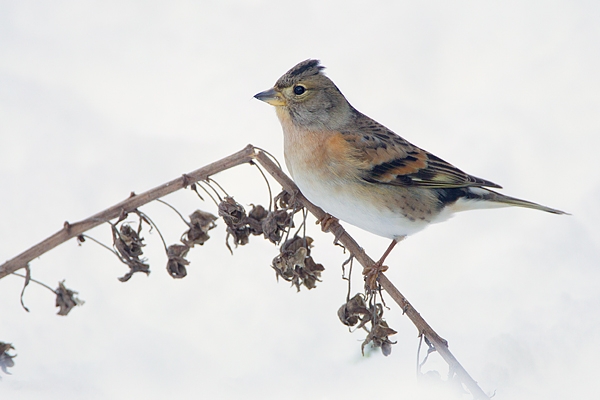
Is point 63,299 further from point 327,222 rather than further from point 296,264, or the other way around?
point 327,222

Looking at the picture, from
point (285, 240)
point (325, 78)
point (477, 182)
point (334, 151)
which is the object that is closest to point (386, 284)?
point (285, 240)

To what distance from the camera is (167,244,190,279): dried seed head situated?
78.5 inches

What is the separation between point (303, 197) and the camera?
2.49m

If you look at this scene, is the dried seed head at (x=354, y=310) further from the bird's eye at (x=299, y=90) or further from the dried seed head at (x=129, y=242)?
the bird's eye at (x=299, y=90)

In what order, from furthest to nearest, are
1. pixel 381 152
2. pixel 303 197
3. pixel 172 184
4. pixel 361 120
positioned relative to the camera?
pixel 361 120
pixel 381 152
pixel 303 197
pixel 172 184

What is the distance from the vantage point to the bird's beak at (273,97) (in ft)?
8.66

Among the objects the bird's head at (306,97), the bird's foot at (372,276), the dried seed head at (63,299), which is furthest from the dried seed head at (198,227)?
the bird's head at (306,97)

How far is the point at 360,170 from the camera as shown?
99.7 inches

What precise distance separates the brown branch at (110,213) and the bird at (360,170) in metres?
0.52

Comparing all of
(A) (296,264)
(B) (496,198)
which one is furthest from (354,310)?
(B) (496,198)

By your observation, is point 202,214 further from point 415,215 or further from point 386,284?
point 415,215

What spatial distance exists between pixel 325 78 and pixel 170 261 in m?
1.26

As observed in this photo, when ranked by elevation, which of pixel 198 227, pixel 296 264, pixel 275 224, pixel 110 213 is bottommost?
pixel 296 264

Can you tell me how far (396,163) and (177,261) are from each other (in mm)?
1159
